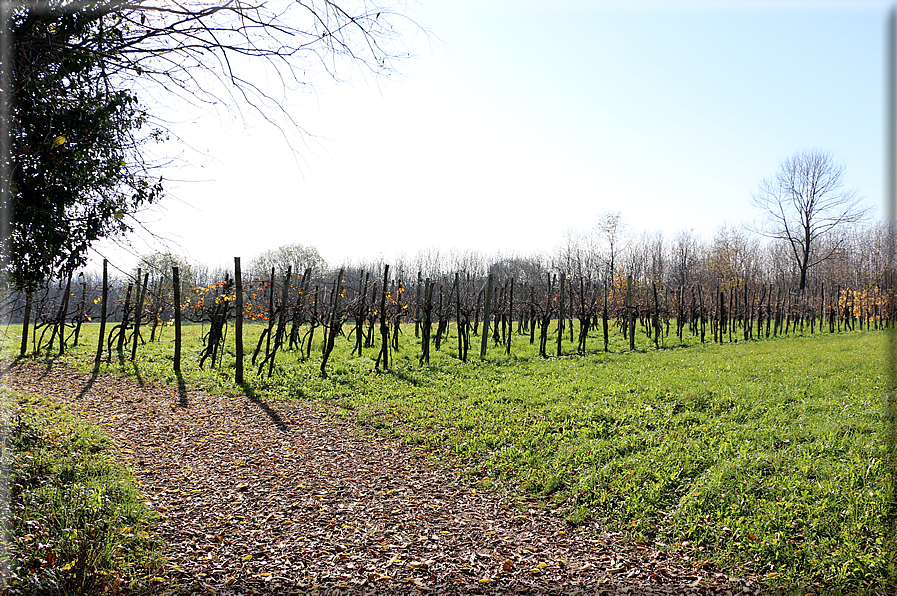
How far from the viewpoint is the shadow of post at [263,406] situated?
7.91 metres

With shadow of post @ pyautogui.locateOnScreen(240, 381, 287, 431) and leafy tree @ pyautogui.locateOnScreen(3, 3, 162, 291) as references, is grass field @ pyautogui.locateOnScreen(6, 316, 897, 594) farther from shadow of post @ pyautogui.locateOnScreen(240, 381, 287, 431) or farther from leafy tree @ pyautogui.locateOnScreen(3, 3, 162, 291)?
leafy tree @ pyautogui.locateOnScreen(3, 3, 162, 291)

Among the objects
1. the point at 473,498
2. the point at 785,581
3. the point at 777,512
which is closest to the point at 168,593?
the point at 473,498

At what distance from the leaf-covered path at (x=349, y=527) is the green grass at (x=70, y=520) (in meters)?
0.27

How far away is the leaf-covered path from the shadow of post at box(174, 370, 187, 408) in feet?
4.52

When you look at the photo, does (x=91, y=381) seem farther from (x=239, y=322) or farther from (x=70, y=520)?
(x=70, y=520)

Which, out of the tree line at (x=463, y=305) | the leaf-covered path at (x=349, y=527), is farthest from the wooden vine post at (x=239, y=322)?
the leaf-covered path at (x=349, y=527)

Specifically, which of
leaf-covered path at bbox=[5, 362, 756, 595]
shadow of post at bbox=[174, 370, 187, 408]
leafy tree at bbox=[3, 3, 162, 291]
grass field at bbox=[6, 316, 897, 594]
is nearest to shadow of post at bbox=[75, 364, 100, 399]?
grass field at bbox=[6, 316, 897, 594]

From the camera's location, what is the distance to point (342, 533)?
4367 millimetres

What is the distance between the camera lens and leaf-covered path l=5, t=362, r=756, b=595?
3623mm

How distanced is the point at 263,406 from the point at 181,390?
2.32 metres

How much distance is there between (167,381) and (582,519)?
A: 988 centimetres

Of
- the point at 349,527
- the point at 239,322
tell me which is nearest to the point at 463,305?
the point at 239,322

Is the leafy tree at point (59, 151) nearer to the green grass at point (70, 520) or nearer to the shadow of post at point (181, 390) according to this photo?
the green grass at point (70, 520)

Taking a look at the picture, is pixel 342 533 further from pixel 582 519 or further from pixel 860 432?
pixel 860 432
